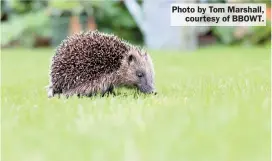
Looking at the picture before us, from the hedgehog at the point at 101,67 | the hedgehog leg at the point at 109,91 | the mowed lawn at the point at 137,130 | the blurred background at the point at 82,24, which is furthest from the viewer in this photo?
the blurred background at the point at 82,24

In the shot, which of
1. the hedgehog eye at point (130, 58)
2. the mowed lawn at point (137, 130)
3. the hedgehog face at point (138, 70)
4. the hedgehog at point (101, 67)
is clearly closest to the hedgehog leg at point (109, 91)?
the hedgehog at point (101, 67)

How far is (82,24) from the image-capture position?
21844 millimetres

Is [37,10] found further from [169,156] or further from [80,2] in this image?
[169,156]

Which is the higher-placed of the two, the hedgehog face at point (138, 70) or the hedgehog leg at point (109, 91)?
the hedgehog face at point (138, 70)

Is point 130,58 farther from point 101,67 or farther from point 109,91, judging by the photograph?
point 109,91

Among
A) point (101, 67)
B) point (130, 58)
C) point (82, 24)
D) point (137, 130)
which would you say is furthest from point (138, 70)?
point (82, 24)

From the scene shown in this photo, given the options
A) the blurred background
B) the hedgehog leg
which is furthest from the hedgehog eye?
the blurred background

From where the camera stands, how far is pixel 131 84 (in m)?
7.14

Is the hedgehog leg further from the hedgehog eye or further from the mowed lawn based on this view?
the mowed lawn

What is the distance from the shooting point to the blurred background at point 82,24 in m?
19.5

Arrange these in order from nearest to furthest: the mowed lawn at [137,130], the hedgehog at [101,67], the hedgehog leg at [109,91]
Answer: the mowed lawn at [137,130] → the hedgehog at [101,67] → the hedgehog leg at [109,91]

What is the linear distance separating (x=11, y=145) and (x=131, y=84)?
3.12 meters

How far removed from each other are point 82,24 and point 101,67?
15.0m

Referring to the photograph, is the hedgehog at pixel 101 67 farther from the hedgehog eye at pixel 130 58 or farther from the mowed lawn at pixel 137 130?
the mowed lawn at pixel 137 130
